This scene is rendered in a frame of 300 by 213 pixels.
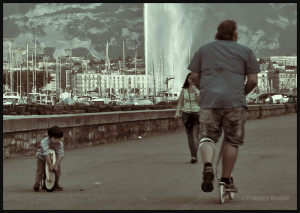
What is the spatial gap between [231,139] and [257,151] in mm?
7847

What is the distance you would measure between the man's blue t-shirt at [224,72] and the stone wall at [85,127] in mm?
6802

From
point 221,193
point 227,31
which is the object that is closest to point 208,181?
point 221,193

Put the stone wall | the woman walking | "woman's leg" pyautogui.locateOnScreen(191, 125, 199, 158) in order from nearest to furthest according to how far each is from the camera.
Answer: "woman's leg" pyautogui.locateOnScreen(191, 125, 199, 158)
the woman walking
the stone wall

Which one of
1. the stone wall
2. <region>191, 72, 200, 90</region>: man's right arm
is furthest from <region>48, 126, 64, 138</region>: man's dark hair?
the stone wall

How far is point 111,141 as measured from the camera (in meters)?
20.0

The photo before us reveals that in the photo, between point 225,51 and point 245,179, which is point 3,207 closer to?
point 225,51

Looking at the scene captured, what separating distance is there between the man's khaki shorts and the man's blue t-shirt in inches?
2.7

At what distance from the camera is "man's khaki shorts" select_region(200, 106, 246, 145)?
8.47 m

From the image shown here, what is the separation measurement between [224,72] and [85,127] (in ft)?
34.2

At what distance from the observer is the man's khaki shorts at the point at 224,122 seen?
847 centimetres

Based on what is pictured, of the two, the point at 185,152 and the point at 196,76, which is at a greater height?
the point at 196,76

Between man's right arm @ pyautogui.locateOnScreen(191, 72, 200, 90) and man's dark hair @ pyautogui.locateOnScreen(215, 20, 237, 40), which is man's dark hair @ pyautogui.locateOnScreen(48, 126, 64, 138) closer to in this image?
man's right arm @ pyautogui.locateOnScreen(191, 72, 200, 90)

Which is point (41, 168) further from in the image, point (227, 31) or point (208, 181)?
point (227, 31)

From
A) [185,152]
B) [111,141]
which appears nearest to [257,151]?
[185,152]
